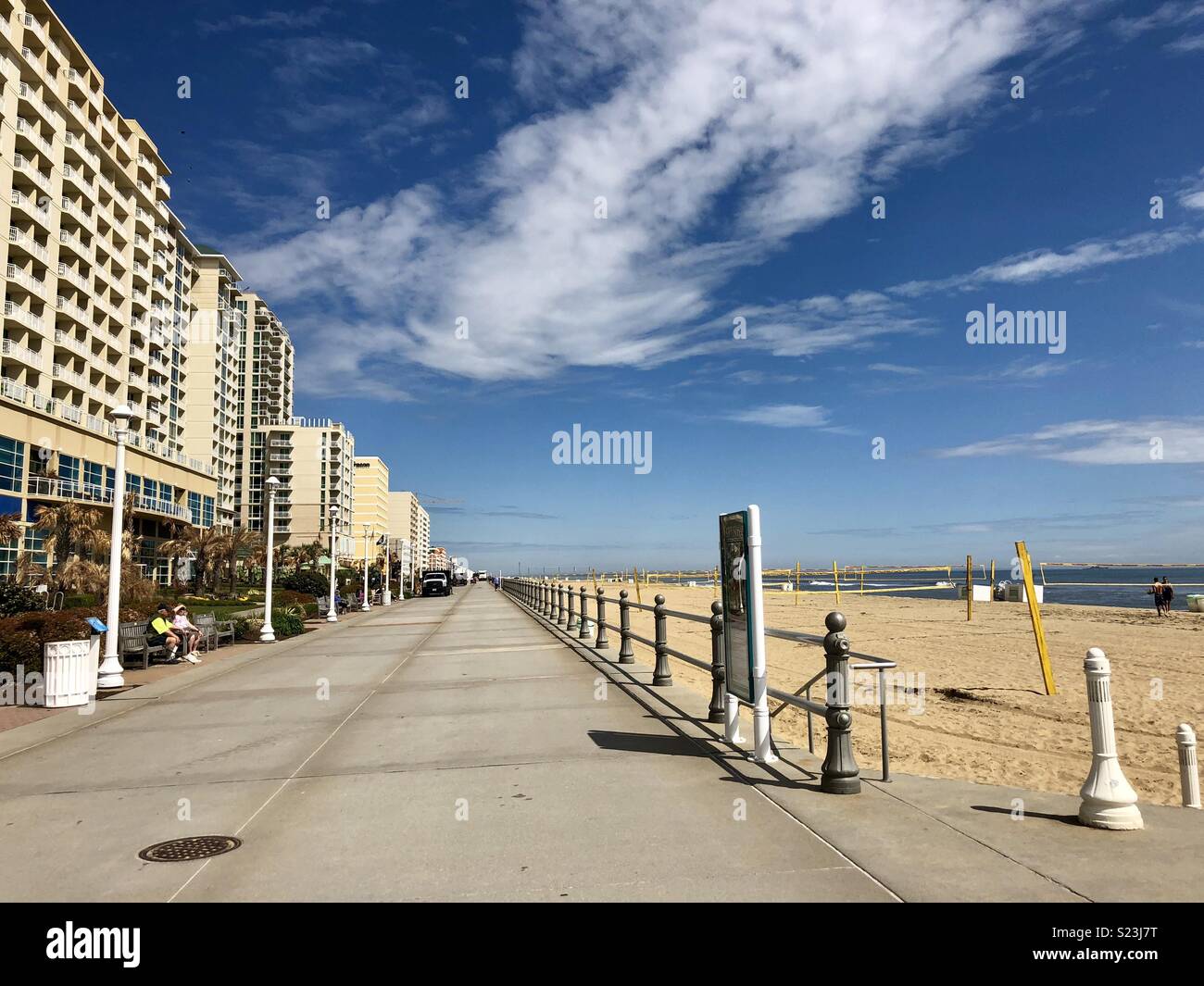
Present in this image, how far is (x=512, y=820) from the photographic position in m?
5.48

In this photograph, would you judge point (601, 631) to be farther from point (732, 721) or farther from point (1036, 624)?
point (732, 721)

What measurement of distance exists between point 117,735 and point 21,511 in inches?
1722

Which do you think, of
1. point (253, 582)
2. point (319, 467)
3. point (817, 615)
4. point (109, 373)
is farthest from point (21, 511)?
point (319, 467)

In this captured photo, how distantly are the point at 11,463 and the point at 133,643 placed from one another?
3637 centimetres

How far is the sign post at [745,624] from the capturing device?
680 cm

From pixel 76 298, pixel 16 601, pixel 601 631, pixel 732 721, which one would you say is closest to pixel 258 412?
pixel 76 298

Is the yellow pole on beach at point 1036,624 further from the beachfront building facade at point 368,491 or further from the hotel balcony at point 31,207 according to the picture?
the beachfront building facade at point 368,491

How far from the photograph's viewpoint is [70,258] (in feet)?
199

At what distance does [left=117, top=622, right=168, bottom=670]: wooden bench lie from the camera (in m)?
15.2

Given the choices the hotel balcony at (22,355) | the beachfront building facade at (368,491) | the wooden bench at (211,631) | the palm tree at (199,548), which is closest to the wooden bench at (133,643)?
the wooden bench at (211,631)

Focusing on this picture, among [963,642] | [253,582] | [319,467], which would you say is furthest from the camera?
[319,467]

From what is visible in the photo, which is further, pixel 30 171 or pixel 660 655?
pixel 30 171

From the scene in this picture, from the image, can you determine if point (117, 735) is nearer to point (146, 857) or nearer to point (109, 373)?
point (146, 857)

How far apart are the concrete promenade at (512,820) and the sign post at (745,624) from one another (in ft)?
1.11
